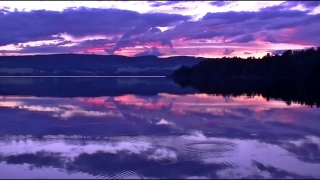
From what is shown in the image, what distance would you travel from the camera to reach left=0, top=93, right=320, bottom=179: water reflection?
10102 millimetres

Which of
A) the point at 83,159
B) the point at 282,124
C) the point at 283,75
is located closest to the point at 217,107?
the point at 282,124

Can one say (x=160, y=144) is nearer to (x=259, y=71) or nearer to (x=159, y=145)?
(x=159, y=145)

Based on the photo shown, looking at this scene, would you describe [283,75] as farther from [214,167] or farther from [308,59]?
[214,167]

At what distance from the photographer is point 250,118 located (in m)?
19.9

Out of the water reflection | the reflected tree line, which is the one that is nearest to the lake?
the water reflection

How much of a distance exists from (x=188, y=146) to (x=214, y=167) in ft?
8.38

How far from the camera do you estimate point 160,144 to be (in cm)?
1309

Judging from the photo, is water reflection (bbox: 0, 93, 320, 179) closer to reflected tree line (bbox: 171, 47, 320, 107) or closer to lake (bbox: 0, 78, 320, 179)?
lake (bbox: 0, 78, 320, 179)

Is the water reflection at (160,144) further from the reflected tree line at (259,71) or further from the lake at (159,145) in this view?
the reflected tree line at (259,71)

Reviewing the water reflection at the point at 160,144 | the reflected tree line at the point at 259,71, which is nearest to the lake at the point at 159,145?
the water reflection at the point at 160,144

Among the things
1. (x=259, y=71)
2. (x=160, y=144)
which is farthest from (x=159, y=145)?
(x=259, y=71)

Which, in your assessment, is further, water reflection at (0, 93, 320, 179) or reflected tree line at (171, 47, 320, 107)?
reflected tree line at (171, 47, 320, 107)

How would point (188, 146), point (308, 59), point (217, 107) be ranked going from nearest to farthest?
point (188, 146), point (217, 107), point (308, 59)

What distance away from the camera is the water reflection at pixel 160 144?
1010 cm
